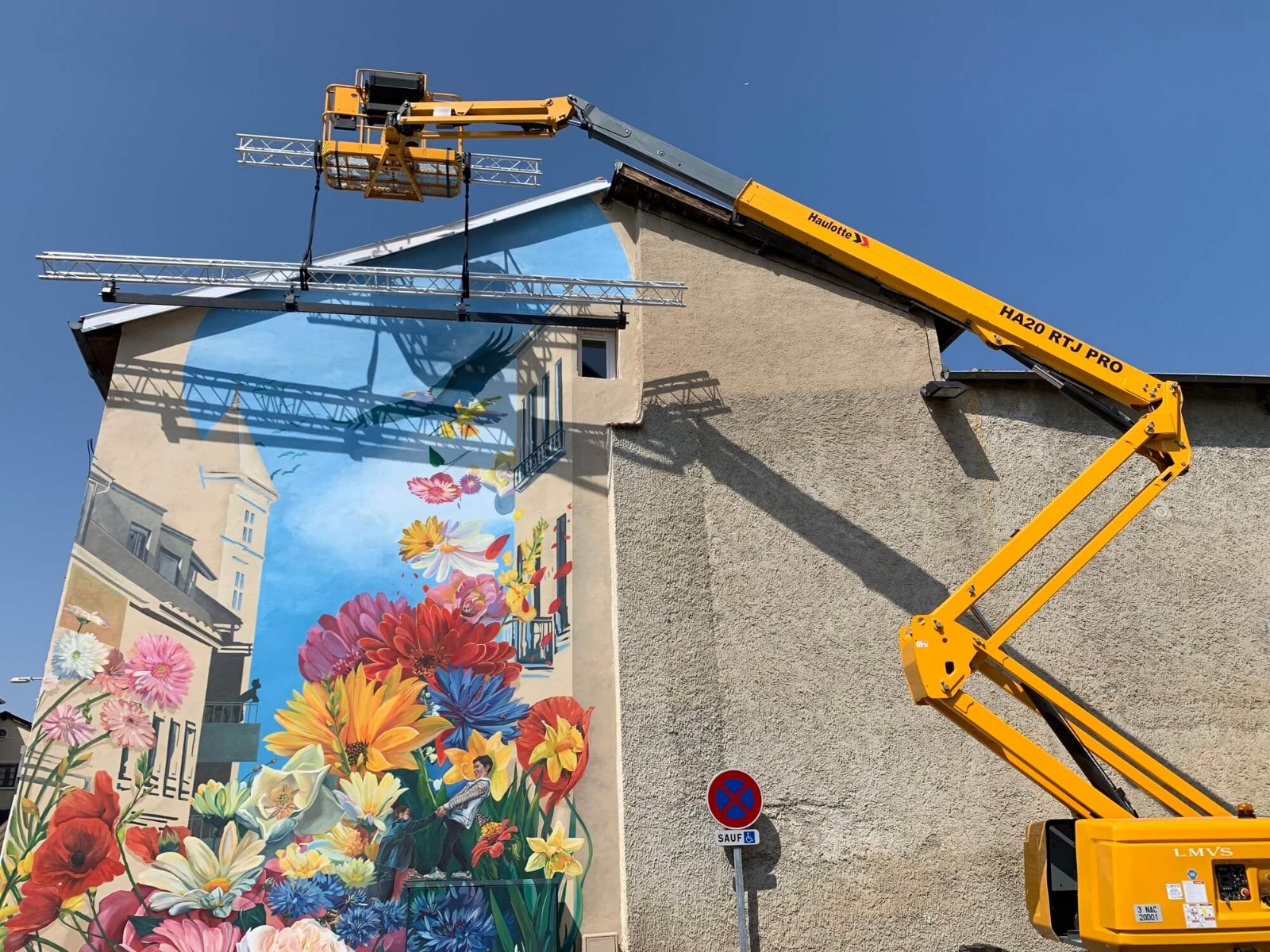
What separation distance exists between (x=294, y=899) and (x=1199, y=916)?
6938mm

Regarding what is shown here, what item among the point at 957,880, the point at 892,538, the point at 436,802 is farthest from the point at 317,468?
Result: the point at 957,880

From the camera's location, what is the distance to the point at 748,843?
7.92 meters

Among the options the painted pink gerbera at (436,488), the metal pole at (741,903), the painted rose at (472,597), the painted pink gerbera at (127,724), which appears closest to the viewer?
the metal pole at (741,903)

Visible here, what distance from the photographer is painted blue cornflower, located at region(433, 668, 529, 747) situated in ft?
28.3

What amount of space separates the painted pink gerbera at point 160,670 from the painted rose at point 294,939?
2.08 metres

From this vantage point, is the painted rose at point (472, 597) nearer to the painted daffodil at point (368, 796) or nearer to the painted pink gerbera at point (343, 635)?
the painted pink gerbera at point (343, 635)

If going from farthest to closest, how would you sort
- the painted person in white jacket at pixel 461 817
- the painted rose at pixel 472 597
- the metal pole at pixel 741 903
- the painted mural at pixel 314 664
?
1. the painted rose at pixel 472 597
2. the painted person in white jacket at pixel 461 817
3. the painted mural at pixel 314 664
4. the metal pole at pixel 741 903

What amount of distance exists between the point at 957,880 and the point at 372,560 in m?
6.35

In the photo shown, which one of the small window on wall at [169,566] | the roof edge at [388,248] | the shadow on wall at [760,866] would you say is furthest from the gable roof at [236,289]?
the shadow on wall at [760,866]

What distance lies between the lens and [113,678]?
816 centimetres

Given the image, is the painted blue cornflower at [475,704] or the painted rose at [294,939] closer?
the painted rose at [294,939]

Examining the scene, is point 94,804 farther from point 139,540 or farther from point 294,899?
point 139,540

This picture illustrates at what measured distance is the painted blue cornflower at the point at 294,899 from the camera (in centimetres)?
782

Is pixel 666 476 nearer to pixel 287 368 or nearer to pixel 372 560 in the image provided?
pixel 372 560
